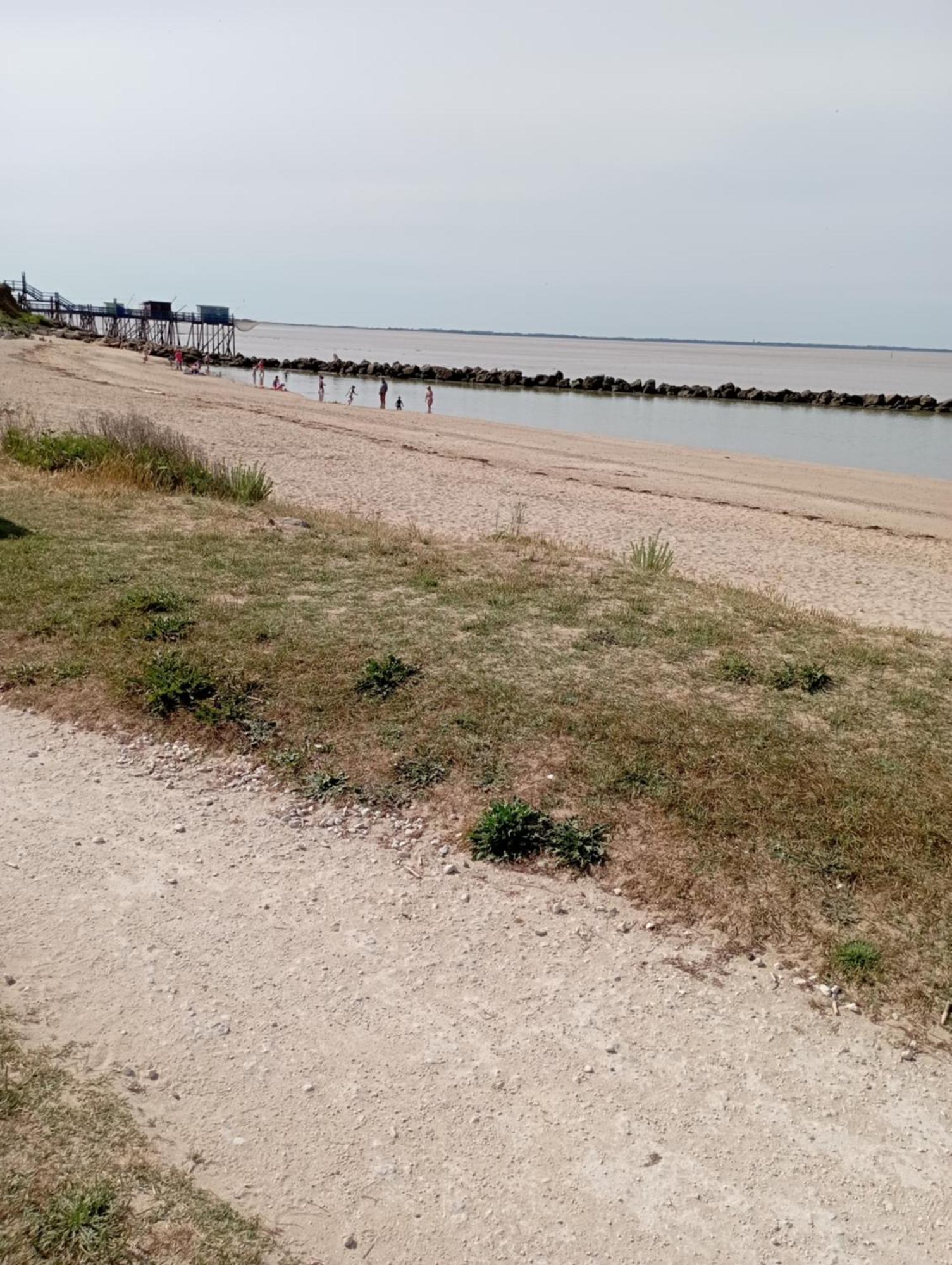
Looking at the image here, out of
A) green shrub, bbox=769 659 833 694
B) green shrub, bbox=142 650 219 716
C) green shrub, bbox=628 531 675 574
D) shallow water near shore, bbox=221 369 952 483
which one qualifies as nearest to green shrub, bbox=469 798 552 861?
green shrub, bbox=142 650 219 716

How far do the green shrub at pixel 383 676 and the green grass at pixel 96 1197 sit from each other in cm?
339

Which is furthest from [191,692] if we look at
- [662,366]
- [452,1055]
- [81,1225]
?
[662,366]

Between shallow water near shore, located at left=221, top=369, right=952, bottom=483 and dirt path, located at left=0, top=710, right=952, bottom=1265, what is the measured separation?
104ft

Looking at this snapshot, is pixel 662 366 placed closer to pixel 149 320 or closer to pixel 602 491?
pixel 149 320

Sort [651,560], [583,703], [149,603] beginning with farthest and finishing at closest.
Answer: [651,560]
[149,603]
[583,703]

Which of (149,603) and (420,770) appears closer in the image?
(420,770)

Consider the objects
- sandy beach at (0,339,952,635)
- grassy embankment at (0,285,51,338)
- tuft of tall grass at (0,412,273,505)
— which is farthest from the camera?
grassy embankment at (0,285,51,338)

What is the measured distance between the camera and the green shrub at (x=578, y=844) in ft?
16.3

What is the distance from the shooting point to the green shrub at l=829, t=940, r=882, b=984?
4.20 metres

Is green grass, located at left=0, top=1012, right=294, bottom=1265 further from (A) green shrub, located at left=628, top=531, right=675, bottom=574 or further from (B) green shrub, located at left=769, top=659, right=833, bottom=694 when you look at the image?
(A) green shrub, located at left=628, top=531, right=675, bottom=574

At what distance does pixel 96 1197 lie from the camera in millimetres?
2955

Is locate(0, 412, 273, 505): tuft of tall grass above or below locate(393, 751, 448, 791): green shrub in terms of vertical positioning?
above

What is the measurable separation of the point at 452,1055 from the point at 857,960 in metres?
1.80

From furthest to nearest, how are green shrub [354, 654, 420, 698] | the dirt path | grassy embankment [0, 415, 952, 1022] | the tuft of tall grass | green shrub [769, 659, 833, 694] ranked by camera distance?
1. the tuft of tall grass
2. green shrub [769, 659, 833, 694]
3. green shrub [354, 654, 420, 698]
4. grassy embankment [0, 415, 952, 1022]
5. the dirt path
